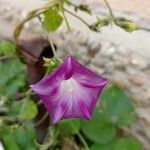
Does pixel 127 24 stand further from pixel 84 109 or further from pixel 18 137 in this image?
pixel 18 137

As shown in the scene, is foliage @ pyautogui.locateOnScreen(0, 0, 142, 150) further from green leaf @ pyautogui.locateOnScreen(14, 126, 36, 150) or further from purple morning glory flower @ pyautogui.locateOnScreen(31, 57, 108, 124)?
purple morning glory flower @ pyautogui.locateOnScreen(31, 57, 108, 124)

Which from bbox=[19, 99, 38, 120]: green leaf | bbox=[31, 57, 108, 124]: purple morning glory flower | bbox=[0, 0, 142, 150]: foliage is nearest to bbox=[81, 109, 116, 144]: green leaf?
bbox=[0, 0, 142, 150]: foliage

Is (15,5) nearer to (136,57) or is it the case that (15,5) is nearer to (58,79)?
(136,57)

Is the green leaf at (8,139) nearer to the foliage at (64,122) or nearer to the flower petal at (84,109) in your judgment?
the foliage at (64,122)

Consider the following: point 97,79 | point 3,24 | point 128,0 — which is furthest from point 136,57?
point 3,24

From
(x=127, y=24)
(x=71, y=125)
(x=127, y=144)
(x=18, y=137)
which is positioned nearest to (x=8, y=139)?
(x=18, y=137)
